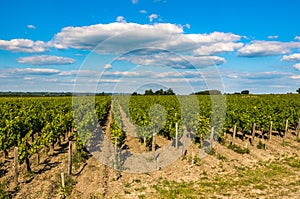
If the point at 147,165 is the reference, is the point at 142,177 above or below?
below

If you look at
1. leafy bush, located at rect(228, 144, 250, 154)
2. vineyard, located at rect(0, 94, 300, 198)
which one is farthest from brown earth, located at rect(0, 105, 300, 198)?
leafy bush, located at rect(228, 144, 250, 154)

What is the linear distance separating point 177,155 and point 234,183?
11.9 feet

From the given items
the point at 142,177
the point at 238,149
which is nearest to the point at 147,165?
the point at 142,177

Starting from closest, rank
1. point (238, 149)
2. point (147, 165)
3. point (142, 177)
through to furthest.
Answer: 1. point (142, 177)
2. point (147, 165)
3. point (238, 149)

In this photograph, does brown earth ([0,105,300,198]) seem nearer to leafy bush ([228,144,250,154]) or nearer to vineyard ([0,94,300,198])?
vineyard ([0,94,300,198])

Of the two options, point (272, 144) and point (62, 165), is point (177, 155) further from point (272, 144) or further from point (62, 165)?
point (272, 144)

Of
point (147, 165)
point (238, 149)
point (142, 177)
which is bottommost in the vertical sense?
point (142, 177)

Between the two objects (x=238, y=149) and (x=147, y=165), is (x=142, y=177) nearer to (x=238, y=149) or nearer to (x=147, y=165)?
(x=147, y=165)

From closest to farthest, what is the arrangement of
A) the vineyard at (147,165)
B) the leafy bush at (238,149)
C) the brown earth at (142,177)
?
the brown earth at (142,177) < the vineyard at (147,165) < the leafy bush at (238,149)

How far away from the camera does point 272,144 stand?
54.3ft

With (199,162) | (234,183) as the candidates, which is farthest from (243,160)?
(234,183)

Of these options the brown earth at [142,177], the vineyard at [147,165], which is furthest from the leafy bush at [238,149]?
the brown earth at [142,177]

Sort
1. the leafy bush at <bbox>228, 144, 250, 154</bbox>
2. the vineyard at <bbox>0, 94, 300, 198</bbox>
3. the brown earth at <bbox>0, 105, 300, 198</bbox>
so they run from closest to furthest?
the brown earth at <bbox>0, 105, 300, 198</bbox> < the vineyard at <bbox>0, 94, 300, 198</bbox> < the leafy bush at <bbox>228, 144, 250, 154</bbox>

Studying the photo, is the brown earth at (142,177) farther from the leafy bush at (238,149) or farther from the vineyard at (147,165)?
the leafy bush at (238,149)
